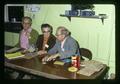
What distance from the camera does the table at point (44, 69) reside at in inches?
68.1

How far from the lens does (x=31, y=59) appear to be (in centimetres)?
188

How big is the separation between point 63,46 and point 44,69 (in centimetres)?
23

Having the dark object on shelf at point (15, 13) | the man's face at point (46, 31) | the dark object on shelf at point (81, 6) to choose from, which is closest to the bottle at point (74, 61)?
the man's face at point (46, 31)

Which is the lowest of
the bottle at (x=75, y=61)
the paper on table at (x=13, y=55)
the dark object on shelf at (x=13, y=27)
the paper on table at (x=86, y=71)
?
the paper on table at (x=86, y=71)

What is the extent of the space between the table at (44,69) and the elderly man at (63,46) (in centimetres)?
8

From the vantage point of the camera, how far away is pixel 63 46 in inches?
72.7

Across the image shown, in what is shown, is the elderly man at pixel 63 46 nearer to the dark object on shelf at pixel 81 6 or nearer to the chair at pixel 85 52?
the chair at pixel 85 52

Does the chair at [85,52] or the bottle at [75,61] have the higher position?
the chair at [85,52]

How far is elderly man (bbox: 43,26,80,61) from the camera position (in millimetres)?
1826

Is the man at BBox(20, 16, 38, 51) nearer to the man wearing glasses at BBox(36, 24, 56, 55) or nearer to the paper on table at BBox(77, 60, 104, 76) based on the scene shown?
the man wearing glasses at BBox(36, 24, 56, 55)

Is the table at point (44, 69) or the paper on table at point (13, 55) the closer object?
the table at point (44, 69)

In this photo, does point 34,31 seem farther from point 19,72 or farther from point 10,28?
point 19,72

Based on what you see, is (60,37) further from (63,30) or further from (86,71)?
(86,71)

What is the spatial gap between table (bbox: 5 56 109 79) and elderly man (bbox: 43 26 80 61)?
0.08m
